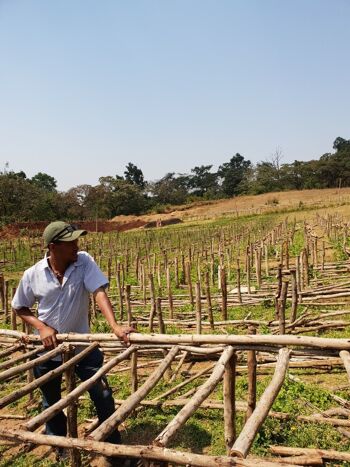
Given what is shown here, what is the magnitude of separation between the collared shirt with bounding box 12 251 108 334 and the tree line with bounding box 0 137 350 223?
31008 millimetres

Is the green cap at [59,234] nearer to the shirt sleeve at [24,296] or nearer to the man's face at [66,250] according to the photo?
the man's face at [66,250]

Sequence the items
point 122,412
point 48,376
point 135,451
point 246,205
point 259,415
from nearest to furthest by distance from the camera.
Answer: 1. point 135,451
2. point 259,415
3. point 122,412
4. point 48,376
5. point 246,205

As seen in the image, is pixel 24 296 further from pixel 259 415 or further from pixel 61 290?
pixel 259 415

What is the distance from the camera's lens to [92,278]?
324 centimetres

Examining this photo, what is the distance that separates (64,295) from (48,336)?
0.33m

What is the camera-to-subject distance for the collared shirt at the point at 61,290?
3240 millimetres

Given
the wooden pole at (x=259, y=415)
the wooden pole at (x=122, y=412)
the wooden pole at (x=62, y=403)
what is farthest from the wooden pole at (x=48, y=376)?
the wooden pole at (x=259, y=415)

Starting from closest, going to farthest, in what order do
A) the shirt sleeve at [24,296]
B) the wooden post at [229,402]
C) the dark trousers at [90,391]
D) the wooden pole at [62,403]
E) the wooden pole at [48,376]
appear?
the wooden pole at [62,403], the wooden pole at [48,376], the wooden post at [229,402], the dark trousers at [90,391], the shirt sleeve at [24,296]

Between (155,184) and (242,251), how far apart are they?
135ft

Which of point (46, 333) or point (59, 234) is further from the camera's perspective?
point (46, 333)

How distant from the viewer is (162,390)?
4.89 m

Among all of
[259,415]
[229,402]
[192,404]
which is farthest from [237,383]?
[259,415]

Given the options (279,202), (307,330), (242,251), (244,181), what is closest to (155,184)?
(244,181)

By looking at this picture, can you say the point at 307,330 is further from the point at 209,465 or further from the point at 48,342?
the point at 209,465
